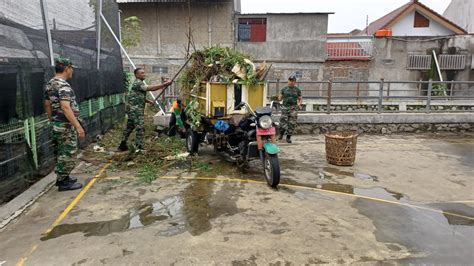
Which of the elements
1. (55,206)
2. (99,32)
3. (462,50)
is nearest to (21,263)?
(55,206)

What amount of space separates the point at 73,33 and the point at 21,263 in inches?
218

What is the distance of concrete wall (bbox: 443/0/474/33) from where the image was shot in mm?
25109

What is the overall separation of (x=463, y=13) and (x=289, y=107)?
81.0 ft

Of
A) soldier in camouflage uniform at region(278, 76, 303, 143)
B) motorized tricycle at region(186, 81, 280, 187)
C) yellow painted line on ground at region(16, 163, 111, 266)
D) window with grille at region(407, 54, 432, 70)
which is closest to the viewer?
yellow painted line on ground at region(16, 163, 111, 266)

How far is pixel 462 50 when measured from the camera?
20.0 meters

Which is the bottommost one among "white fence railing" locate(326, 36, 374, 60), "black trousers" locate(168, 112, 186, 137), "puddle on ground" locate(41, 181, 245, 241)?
"puddle on ground" locate(41, 181, 245, 241)

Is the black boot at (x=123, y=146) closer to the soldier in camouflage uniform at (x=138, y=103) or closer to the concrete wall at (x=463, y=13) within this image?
the soldier in camouflage uniform at (x=138, y=103)

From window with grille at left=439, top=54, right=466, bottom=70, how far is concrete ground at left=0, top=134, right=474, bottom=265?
1617 centimetres

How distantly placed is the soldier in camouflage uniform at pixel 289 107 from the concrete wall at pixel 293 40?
11.0 metres

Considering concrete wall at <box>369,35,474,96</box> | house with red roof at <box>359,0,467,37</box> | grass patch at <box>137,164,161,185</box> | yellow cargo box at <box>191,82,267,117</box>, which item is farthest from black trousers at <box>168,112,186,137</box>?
house with red roof at <box>359,0,467,37</box>

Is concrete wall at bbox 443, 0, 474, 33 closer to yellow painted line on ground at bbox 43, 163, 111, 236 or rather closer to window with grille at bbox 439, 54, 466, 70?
window with grille at bbox 439, 54, 466, 70

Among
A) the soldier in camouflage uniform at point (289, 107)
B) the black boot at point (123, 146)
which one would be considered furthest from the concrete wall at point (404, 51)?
→ the black boot at point (123, 146)

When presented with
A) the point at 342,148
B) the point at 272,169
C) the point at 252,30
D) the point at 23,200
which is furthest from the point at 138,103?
the point at 252,30

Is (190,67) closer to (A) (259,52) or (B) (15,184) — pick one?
(B) (15,184)
